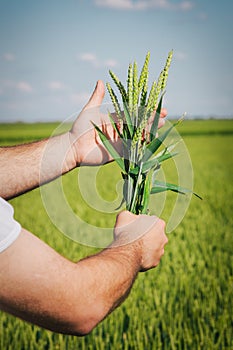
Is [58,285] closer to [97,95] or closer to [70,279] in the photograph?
[70,279]

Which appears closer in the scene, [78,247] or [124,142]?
[124,142]

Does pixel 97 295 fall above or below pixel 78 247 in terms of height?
above

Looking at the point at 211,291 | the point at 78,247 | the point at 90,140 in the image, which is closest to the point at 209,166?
the point at 78,247

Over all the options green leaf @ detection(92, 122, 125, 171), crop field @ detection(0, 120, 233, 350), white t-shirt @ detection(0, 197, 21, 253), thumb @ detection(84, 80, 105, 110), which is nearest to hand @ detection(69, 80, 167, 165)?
thumb @ detection(84, 80, 105, 110)

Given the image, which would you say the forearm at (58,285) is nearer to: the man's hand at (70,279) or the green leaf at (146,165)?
the man's hand at (70,279)

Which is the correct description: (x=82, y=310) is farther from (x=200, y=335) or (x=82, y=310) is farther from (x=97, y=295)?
(x=200, y=335)

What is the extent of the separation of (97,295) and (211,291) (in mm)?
2602

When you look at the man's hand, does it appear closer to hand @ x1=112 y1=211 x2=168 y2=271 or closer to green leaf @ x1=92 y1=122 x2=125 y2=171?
hand @ x1=112 y1=211 x2=168 y2=271

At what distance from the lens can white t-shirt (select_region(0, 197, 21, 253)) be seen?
3.87 ft

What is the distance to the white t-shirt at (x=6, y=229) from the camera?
1181 mm

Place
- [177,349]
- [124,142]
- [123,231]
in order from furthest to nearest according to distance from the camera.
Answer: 1. [177,349]
2. [124,142]
3. [123,231]

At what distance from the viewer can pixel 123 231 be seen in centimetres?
150

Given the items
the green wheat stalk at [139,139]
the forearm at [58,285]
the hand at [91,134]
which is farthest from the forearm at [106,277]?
the hand at [91,134]

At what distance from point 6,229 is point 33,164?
0.75 meters
